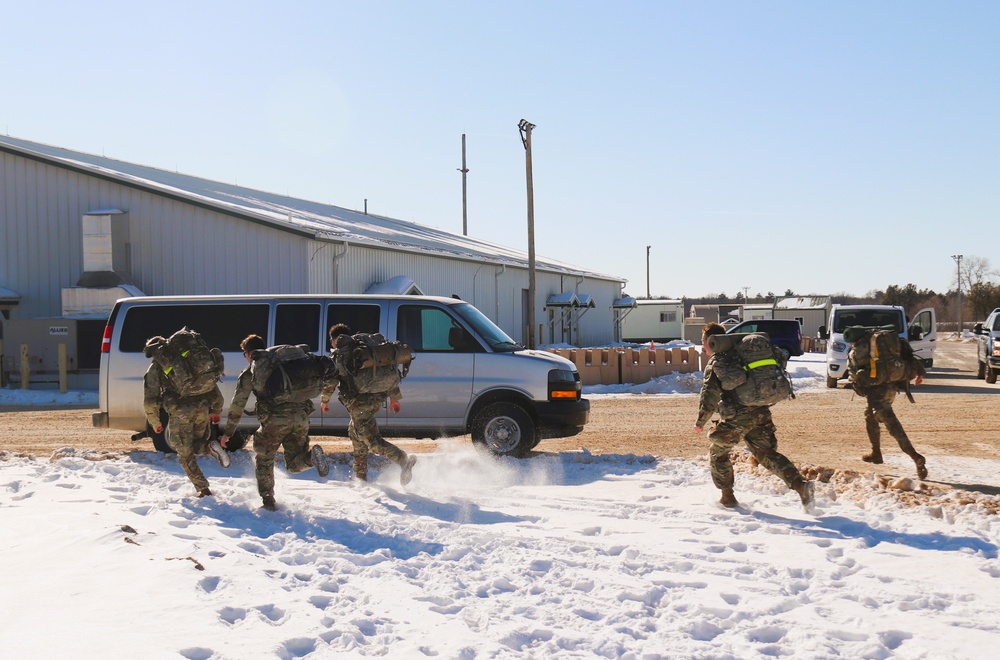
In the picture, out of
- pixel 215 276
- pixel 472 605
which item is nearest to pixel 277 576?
pixel 472 605

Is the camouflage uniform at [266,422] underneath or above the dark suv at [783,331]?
underneath

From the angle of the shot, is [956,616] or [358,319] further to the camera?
[358,319]

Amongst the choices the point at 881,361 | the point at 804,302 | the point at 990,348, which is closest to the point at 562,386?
the point at 881,361

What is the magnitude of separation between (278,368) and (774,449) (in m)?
4.47

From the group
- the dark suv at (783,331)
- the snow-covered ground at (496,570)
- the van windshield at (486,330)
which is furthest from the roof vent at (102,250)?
the dark suv at (783,331)

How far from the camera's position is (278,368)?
26.1ft

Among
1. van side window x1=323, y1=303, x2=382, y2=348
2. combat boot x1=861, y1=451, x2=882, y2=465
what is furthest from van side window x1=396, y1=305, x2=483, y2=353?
combat boot x1=861, y1=451, x2=882, y2=465

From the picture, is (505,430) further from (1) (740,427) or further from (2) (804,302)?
(2) (804,302)

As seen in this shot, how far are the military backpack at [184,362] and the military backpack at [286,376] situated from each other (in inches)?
29.3

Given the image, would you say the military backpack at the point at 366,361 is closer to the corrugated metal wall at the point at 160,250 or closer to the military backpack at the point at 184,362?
the military backpack at the point at 184,362

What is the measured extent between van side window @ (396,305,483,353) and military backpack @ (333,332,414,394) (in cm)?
185

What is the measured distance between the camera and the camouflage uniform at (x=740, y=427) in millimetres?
7641

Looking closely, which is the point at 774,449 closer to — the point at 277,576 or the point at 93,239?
the point at 277,576

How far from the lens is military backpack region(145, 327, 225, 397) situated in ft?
27.5
